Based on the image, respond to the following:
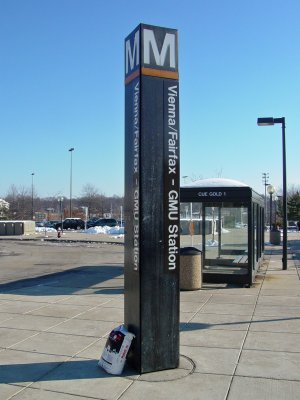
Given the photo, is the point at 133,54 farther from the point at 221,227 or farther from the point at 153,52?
the point at 221,227

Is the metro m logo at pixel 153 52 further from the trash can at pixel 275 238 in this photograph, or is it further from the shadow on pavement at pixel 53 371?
the trash can at pixel 275 238

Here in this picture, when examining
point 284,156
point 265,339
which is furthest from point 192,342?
point 284,156

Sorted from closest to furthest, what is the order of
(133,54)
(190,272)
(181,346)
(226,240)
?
(133,54), (181,346), (190,272), (226,240)

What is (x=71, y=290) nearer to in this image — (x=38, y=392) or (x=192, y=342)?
(x=192, y=342)

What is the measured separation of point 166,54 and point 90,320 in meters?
4.63

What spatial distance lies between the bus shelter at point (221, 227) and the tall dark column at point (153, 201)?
6.74 m

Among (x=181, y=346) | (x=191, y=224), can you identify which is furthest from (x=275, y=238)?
(x=181, y=346)

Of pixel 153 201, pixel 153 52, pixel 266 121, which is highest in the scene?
pixel 266 121

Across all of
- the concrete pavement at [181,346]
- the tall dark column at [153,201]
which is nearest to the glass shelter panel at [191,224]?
→ the concrete pavement at [181,346]

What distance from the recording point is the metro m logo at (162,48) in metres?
5.53

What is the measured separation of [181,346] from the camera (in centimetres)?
654

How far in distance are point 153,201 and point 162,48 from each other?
1743 millimetres

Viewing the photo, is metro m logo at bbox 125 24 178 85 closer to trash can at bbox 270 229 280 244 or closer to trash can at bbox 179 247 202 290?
trash can at bbox 179 247 202 290

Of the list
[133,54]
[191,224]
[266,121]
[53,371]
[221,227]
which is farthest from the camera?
[266,121]
